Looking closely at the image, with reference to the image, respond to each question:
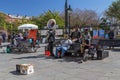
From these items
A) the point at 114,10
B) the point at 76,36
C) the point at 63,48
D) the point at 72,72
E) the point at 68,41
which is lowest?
the point at 72,72

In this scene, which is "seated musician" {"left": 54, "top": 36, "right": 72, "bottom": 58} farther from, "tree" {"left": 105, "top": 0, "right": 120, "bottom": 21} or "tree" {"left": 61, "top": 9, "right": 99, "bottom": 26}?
"tree" {"left": 61, "top": 9, "right": 99, "bottom": 26}

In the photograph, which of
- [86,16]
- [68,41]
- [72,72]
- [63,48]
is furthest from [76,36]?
[86,16]

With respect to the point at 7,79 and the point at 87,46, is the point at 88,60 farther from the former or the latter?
the point at 7,79

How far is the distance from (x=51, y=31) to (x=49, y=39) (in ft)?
1.41

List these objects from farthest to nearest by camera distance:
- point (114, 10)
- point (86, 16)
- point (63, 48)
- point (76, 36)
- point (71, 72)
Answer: point (86, 16) < point (114, 10) < point (76, 36) < point (63, 48) < point (71, 72)

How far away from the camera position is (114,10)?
52781 mm

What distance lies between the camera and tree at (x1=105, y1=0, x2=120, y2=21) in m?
52.2

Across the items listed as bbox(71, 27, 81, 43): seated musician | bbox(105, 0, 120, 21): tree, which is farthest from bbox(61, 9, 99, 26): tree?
bbox(71, 27, 81, 43): seated musician

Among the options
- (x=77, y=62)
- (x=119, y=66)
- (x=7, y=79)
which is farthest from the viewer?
(x=77, y=62)

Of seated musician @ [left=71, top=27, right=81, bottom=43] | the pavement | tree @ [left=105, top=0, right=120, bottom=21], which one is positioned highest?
tree @ [left=105, top=0, right=120, bottom=21]

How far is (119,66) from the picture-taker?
993 cm

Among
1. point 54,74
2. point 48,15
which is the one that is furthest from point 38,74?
point 48,15

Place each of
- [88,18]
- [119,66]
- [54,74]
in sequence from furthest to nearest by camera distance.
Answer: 1. [88,18]
2. [119,66]
3. [54,74]

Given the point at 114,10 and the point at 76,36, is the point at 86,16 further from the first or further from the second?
the point at 76,36
